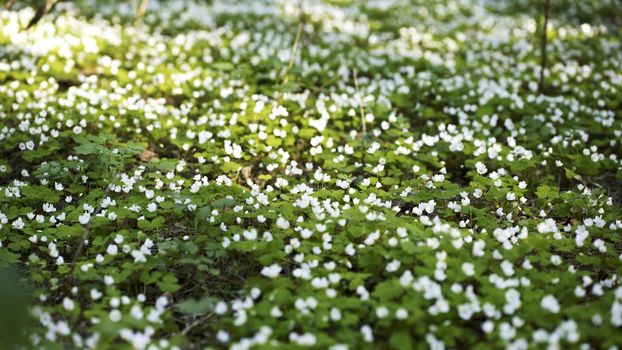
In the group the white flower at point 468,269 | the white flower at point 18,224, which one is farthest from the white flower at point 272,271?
the white flower at point 18,224

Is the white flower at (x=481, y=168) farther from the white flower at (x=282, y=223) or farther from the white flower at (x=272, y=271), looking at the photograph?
the white flower at (x=272, y=271)

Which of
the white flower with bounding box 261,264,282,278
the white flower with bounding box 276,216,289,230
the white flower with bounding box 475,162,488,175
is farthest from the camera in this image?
the white flower with bounding box 475,162,488,175

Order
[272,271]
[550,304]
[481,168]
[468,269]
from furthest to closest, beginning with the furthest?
1. [481,168]
2. [272,271]
3. [468,269]
4. [550,304]

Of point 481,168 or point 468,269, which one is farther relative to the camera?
point 481,168

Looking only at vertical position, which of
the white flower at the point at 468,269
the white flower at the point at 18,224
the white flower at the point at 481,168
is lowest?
the white flower at the point at 18,224

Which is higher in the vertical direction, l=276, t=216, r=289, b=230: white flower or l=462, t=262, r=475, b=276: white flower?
l=462, t=262, r=475, b=276: white flower

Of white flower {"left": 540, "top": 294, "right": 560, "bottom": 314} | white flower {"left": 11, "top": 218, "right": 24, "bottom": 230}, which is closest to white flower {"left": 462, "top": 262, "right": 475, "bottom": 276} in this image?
white flower {"left": 540, "top": 294, "right": 560, "bottom": 314}

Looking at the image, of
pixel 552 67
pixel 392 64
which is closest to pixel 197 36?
pixel 392 64

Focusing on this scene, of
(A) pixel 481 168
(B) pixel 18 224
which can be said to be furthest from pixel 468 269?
(B) pixel 18 224

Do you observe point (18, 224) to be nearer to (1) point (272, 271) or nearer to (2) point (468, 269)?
(1) point (272, 271)

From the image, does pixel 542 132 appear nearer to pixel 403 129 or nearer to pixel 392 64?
pixel 403 129

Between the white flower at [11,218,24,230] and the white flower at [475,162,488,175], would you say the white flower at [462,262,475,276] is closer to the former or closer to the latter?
the white flower at [475,162,488,175]
